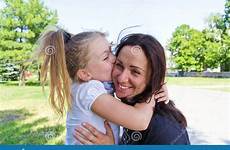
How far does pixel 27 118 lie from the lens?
1.34m

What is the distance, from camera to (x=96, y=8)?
1208 millimetres

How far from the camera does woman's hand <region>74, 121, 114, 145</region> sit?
0.82 metres

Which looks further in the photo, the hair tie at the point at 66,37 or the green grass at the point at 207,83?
the green grass at the point at 207,83

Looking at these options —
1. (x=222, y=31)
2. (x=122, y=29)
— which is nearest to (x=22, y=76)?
(x=122, y=29)

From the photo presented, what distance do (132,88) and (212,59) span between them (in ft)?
1.85

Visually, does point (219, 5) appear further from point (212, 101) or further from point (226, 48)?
point (212, 101)

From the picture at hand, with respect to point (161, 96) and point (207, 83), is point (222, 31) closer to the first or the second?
point (207, 83)

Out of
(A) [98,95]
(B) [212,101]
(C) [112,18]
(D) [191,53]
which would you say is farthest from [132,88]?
(B) [212,101]

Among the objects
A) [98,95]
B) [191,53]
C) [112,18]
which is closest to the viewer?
[98,95]

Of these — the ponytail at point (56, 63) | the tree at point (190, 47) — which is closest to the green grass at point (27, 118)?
the ponytail at point (56, 63)

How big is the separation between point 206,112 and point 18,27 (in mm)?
693

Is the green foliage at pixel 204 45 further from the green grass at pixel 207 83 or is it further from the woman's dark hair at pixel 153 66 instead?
the woman's dark hair at pixel 153 66

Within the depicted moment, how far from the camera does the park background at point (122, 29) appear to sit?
1.17 m

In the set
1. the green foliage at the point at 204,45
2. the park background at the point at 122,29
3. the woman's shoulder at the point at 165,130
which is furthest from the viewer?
the green foliage at the point at 204,45
